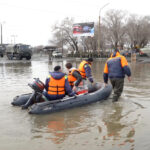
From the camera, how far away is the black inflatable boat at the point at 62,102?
662 cm

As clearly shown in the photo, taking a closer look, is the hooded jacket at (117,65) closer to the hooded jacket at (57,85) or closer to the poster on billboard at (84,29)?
the hooded jacket at (57,85)

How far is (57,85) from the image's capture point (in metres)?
6.74

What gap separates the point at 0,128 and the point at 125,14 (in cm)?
Result: 5095

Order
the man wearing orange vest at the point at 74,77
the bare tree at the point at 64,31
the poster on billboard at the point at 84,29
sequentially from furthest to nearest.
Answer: the bare tree at the point at 64,31
the poster on billboard at the point at 84,29
the man wearing orange vest at the point at 74,77

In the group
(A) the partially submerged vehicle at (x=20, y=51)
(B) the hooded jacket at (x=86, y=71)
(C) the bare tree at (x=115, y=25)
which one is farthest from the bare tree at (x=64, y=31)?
(B) the hooded jacket at (x=86, y=71)

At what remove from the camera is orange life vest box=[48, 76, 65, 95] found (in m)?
6.71

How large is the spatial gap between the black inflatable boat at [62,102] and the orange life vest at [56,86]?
0.26 m

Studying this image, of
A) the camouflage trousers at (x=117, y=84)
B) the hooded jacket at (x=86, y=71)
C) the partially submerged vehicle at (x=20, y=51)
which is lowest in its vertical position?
the camouflage trousers at (x=117, y=84)

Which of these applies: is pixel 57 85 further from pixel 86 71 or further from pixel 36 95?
pixel 86 71

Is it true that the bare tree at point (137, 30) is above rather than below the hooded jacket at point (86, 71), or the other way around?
above

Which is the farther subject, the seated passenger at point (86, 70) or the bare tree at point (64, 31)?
the bare tree at point (64, 31)

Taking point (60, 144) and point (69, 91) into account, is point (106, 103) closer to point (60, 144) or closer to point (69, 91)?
point (69, 91)

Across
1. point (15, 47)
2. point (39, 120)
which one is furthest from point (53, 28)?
point (39, 120)

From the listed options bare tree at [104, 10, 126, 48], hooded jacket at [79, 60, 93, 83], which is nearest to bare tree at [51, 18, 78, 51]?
bare tree at [104, 10, 126, 48]
